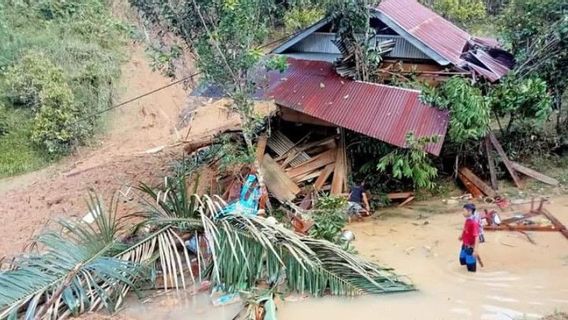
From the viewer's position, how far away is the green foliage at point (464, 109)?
382 inches

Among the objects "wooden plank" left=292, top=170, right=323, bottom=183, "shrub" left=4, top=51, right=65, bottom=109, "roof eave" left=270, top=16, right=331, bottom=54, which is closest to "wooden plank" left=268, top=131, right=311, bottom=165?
"wooden plank" left=292, top=170, right=323, bottom=183

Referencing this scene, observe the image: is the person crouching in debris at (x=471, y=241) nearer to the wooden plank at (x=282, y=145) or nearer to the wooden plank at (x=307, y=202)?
the wooden plank at (x=307, y=202)

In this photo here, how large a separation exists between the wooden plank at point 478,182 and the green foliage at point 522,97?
140cm

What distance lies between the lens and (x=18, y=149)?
16.5 m

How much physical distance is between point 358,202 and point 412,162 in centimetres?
140

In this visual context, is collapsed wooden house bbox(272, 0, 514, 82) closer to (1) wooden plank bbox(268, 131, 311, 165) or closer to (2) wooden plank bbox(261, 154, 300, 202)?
(1) wooden plank bbox(268, 131, 311, 165)

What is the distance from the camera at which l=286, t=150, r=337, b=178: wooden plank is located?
1127 centimetres

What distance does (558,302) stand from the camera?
6.60 metres

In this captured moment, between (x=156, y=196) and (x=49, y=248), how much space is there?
1.53 meters

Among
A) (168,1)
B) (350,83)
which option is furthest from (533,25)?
(168,1)

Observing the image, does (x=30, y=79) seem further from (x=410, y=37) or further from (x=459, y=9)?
(x=459, y=9)

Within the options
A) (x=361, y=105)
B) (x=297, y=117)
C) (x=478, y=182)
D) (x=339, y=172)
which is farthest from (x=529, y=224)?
(x=297, y=117)

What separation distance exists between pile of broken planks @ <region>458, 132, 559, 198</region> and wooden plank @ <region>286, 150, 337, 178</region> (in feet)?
9.09

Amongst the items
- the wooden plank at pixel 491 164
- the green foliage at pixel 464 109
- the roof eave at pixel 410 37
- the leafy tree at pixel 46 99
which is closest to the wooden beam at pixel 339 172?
the green foliage at pixel 464 109
